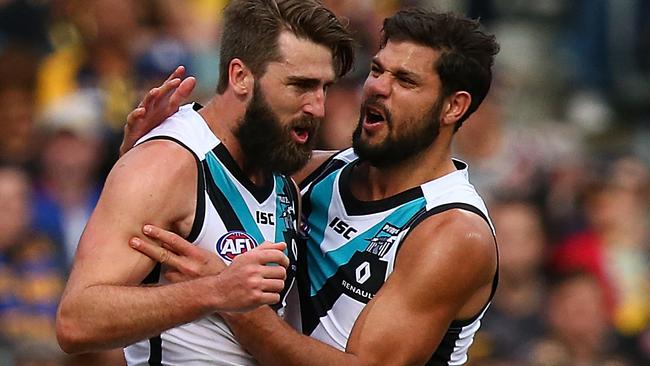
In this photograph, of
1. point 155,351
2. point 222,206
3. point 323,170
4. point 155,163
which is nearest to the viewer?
point 155,163

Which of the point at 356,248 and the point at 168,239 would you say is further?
the point at 356,248

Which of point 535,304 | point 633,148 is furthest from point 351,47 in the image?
point 633,148

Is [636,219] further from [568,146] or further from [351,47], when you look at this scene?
[351,47]

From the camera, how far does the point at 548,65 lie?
1327 cm

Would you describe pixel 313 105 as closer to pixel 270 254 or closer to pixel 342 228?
pixel 342 228

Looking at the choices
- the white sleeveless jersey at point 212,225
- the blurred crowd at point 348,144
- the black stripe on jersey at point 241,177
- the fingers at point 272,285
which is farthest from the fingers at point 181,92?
the blurred crowd at point 348,144

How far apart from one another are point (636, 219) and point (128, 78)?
13.2 feet

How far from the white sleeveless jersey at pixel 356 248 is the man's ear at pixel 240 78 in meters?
0.78

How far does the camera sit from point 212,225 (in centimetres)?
559

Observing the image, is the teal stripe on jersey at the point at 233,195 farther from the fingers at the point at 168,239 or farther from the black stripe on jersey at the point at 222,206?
the fingers at the point at 168,239

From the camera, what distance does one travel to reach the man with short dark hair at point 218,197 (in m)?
5.22

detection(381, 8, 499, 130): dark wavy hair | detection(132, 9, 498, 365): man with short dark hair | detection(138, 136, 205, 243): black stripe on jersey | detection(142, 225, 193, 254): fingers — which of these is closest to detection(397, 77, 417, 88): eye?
detection(132, 9, 498, 365): man with short dark hair

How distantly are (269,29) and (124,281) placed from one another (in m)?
1.19

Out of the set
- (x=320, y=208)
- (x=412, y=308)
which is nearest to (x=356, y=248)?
(x=320, y=208)
